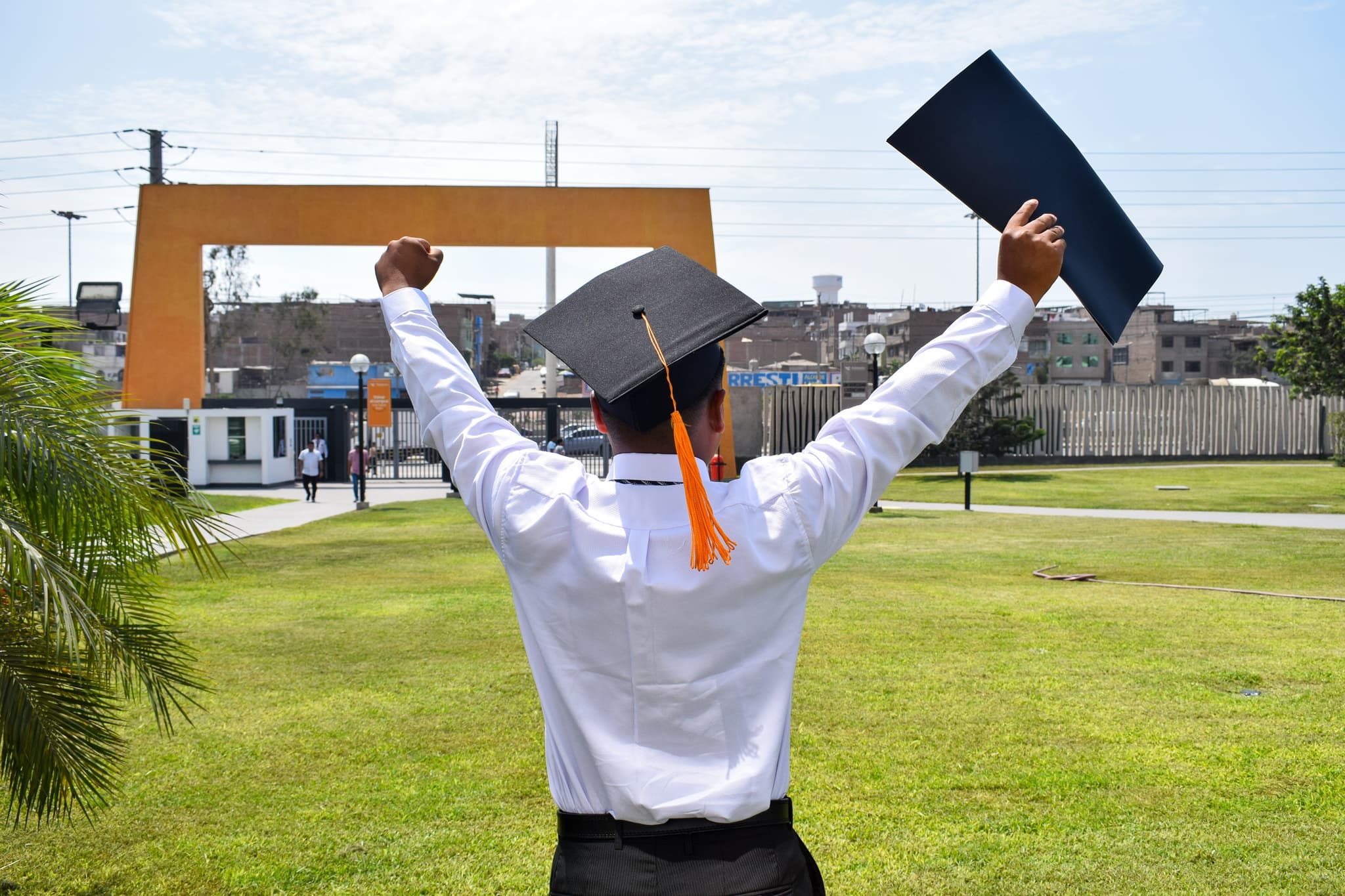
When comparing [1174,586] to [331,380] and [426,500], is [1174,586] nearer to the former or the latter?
[426,500]

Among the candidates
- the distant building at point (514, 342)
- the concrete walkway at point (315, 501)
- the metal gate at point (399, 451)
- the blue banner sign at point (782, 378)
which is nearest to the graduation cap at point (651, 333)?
the concrete walkway at point (315, 501)

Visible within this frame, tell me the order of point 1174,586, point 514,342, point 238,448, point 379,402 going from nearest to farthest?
point 1174,586 → point 379,402 → point 238,448 → point 514,342

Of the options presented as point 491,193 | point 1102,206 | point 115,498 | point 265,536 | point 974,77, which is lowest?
point 265,536

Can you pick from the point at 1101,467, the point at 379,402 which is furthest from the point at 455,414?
the point at 1101,467

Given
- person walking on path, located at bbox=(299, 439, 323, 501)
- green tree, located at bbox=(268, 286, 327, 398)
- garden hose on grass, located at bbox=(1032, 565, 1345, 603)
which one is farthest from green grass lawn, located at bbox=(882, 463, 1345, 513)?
green tree, located at bbox=(268, 286, 327, 398)

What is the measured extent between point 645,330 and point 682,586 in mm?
487

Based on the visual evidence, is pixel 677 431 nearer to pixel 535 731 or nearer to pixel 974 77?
pixel 974 77

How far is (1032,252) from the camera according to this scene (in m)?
2.01

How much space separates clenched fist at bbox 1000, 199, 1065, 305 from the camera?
6.60ft

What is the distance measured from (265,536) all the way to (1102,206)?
56.7ft

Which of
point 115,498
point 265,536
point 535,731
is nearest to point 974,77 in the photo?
point 115,498

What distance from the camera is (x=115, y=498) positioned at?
12.9ft

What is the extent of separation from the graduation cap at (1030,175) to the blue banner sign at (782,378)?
33.9m

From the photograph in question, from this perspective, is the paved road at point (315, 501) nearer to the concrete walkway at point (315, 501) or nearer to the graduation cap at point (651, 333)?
the concrete walkway at point (315, 501)
